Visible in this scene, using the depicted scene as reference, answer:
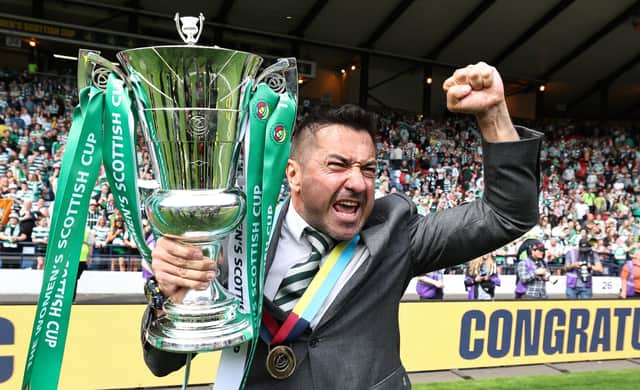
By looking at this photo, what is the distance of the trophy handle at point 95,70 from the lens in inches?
49.6

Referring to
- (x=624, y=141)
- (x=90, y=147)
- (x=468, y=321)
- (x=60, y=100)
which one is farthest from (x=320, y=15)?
(x=90, y=147)

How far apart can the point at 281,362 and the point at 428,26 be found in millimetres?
18468

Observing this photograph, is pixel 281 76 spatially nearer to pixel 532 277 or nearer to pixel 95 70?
pixel 95 70

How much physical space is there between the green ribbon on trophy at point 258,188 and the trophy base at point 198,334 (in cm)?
Answer: 9

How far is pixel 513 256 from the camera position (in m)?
10.8

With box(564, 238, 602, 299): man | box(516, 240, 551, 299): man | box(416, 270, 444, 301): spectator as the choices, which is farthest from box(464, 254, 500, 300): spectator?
box(564, 238, 602, 299): man

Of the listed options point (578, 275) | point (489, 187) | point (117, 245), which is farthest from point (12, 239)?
point (578, 275)

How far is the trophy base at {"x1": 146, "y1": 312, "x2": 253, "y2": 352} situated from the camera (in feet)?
3.67

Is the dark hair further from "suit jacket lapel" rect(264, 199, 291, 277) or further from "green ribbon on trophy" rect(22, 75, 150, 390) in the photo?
"green ribbon on trophy" rect(22, 75, 150, 390)

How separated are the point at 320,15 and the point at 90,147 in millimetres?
17033

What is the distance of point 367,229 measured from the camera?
59.7 inches

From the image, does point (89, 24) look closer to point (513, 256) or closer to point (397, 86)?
point (397, 86)

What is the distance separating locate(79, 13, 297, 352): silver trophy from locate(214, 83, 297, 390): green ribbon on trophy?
68mm

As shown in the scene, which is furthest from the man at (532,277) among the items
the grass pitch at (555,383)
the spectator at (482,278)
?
the grass pitch at (555,383)
